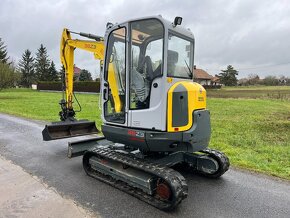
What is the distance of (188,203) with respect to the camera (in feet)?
13.6

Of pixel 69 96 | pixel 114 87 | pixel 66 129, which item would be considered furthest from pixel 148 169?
pixel 69 96

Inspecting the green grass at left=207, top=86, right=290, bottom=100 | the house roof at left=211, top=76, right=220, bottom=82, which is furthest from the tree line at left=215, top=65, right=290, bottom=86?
the green grass at left=207, top=86, right=290, bottom=100

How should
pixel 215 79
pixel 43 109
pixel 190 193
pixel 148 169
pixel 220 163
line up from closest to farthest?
1. pixel 148 169
2. pixel 190 193
3. pixel 220 163
4. pixel 43 109
5. pixel 215 79

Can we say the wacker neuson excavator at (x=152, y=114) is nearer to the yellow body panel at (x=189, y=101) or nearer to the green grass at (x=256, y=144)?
the yellow body panel at (x=189, y=101)

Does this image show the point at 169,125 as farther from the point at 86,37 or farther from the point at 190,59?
the point at 86,37

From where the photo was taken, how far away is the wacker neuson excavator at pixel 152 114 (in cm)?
421

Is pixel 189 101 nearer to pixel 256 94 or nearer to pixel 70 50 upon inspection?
pixel 70 50

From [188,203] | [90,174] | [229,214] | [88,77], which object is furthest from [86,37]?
[88,77]

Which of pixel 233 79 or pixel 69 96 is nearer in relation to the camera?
pixel 69 96

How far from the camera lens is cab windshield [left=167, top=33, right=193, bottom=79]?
14.3ft

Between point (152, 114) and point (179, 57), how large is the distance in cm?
109

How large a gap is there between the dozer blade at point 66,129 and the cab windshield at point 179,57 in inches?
139

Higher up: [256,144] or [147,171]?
[147,171]

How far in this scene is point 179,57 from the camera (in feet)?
15.1
